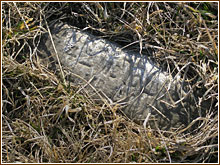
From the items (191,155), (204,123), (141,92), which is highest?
(141,92)

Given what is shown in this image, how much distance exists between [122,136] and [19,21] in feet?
2.55

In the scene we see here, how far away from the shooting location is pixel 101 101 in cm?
176

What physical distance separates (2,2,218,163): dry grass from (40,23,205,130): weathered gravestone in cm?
5

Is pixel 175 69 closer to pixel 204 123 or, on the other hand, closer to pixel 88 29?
pixel 204 123

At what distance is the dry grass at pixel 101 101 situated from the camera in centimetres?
168

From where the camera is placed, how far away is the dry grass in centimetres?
168

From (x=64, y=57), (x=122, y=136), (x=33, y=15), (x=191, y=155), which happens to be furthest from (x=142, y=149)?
(x=33, y=15)

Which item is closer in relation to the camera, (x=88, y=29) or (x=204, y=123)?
Answer: (x=204, y=123)

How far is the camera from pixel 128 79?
179 centimetres

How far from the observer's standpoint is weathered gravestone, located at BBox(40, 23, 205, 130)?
5.79 ft

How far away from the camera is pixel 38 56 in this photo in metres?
1.85

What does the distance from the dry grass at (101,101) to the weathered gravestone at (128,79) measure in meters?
0.05

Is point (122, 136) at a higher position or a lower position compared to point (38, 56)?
lower

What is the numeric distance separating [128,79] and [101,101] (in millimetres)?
171
